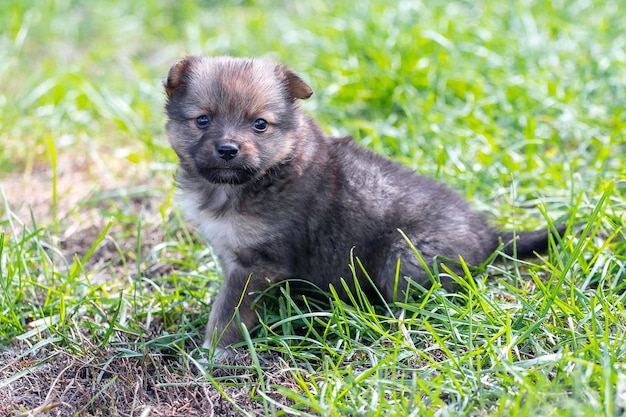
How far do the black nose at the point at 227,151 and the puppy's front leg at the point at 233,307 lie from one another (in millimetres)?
616

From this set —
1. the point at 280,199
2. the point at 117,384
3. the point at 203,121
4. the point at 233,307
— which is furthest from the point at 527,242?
the point at 117,384

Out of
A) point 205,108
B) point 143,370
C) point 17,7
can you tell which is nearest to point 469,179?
point 205,108

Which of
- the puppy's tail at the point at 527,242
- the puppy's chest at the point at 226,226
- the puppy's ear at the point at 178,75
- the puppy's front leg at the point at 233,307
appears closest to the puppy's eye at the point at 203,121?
the puppy's ear at the point at 178,75

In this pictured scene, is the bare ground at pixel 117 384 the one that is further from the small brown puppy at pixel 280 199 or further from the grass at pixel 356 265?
the small brown puppy at pixel 280 199

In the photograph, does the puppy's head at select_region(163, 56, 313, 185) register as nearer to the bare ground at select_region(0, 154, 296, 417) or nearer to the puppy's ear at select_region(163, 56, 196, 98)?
the puppy's ear at select_region(163, 56, 196, 98)

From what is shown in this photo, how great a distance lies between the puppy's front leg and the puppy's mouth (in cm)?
48

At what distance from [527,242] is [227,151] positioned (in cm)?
180

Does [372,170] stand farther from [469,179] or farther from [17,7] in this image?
[17,7]

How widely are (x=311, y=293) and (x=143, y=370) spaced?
1010 millimetres

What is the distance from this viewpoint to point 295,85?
13.4 feet

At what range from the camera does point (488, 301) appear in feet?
12.2

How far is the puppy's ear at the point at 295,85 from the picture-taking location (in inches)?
160

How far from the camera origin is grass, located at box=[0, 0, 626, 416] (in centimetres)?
344

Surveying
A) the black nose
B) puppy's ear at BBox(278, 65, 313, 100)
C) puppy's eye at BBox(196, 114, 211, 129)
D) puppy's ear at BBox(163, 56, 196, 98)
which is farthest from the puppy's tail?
puppy's ear at BBox(163, 56, 196, 98)
